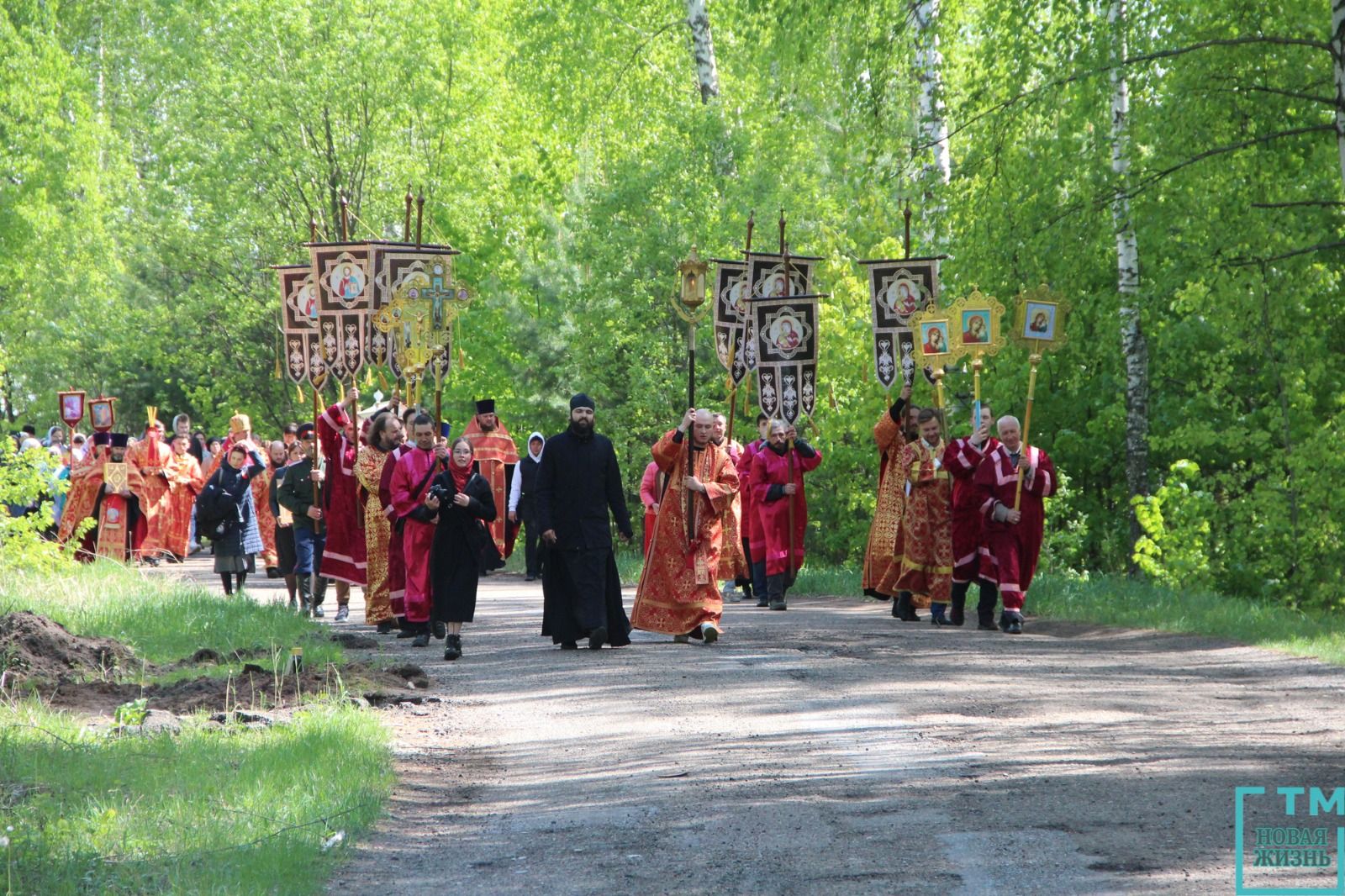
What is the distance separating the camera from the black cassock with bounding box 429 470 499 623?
14.6 metres

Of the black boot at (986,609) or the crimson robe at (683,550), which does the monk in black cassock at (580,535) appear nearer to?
the crimson robe at (683,550)

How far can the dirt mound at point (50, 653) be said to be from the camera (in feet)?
38.8

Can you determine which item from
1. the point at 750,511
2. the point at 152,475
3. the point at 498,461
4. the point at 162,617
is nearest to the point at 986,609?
the point at 750,511

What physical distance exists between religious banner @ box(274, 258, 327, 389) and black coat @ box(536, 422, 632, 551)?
6.15 metres

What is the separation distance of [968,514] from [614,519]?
332cm

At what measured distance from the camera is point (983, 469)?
16141mm

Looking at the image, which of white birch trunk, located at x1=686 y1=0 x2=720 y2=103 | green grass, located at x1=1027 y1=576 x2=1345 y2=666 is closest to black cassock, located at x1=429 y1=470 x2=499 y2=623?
green grass, located at x1=1027 y1=576 x2=1345 y2=666

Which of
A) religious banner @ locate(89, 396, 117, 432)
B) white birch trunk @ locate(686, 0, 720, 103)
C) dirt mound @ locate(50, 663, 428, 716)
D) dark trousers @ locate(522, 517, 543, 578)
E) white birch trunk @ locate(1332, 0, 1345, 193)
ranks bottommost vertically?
dirt mound @ locate(50, 663, 428, 716)

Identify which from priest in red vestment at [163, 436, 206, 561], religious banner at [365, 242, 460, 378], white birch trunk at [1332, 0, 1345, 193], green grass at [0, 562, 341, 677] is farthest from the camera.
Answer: priest in red vestment at [163, 436, 206, 561]

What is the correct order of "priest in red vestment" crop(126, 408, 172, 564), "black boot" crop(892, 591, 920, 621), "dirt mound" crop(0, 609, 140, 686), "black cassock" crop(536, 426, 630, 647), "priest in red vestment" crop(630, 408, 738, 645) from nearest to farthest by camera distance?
"dirt mound" crop(0, 609, 140, 686) → "black cassock" crop(536, 426, 630, 647) → "priest in red vestment" crop(630, 408, 738, 645) → "black boot" crop(892, 591, 920, 621) → "priest in red vestment" crop(126, 408, 172, 564)

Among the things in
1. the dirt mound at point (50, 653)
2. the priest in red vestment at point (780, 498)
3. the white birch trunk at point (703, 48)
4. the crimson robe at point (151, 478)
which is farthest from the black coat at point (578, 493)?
the white birch trunk at point (703, 48)

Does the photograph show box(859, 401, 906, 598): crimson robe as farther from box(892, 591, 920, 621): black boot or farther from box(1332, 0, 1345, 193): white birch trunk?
box(1332, 0, 1345, 193): white birch trunk

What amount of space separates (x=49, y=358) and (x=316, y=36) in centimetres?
1195

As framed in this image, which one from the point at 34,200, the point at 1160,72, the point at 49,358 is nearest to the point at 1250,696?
the point at 1160,72
